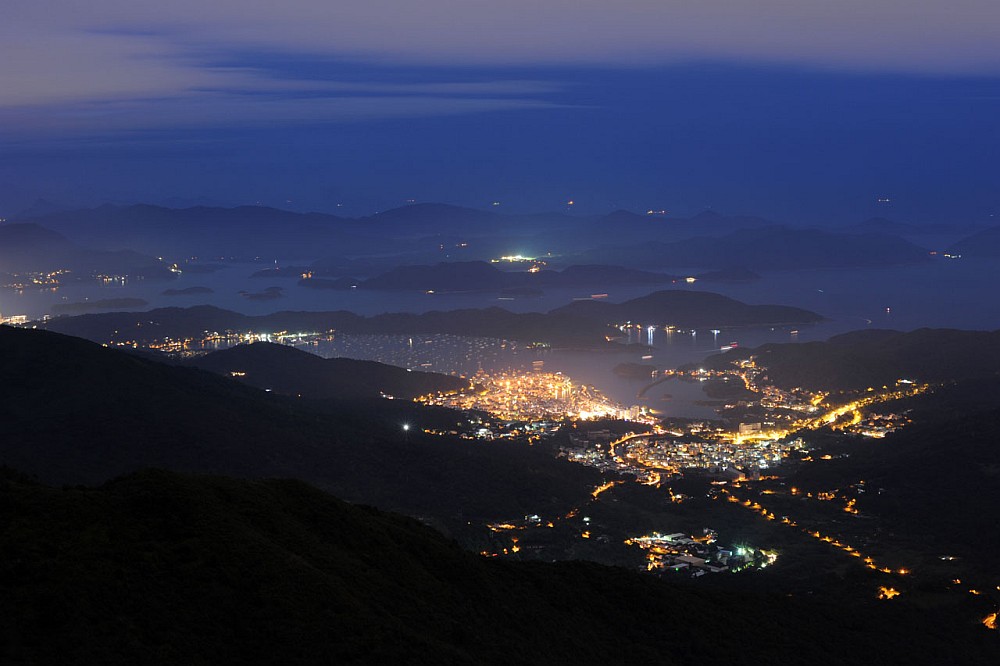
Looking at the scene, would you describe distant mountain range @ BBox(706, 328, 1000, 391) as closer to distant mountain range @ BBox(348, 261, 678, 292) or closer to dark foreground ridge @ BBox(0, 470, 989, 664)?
dark foreground ridge @ BBox(0, 470, 989, 664)

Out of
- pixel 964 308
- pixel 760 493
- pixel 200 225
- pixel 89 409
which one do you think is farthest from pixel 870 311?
pixel 200 225

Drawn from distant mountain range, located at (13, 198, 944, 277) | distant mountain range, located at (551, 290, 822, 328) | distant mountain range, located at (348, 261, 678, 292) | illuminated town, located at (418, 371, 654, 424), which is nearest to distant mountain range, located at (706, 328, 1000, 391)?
illuminated town, located at (418, 371, 654, 424)

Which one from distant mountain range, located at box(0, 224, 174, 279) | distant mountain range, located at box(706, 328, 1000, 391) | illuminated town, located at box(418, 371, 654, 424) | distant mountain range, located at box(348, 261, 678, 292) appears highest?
distant mountain range, located at box(0, 224, 174, 279)

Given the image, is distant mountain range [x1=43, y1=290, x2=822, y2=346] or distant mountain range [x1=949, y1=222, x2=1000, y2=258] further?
distant mountain range [x1=949, y1=222, x2=1000, y2=258]

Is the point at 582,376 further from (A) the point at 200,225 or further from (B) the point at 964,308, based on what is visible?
(A) the point at 200,225

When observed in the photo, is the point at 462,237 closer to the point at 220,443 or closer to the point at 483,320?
the point at 483,320

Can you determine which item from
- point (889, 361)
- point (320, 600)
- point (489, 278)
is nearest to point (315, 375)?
point (889, 361)

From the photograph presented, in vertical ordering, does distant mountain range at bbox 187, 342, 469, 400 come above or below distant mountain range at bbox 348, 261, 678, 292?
below

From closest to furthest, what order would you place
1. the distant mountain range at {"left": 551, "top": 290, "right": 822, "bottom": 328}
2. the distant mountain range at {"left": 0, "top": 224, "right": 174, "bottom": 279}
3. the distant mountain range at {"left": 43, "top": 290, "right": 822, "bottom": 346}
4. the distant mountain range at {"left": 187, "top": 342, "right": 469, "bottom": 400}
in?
1. the distant mountain range at {"left": 187, "top": 342, "right": 469, "bottom": 400}
2. the distant mountain range at {"left": 43, "top": 290, "right": 822, "bottom": 346}
3. the distant mountain range at {"left": 551, "top": 290, "right": 822, "bottom": 328}
4. the distant mountain range at {"left": 0, "top": 224, "right": 174, "bottom": 279}

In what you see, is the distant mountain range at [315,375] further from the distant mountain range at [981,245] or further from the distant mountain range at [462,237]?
the distant mountain range at [981,245]
